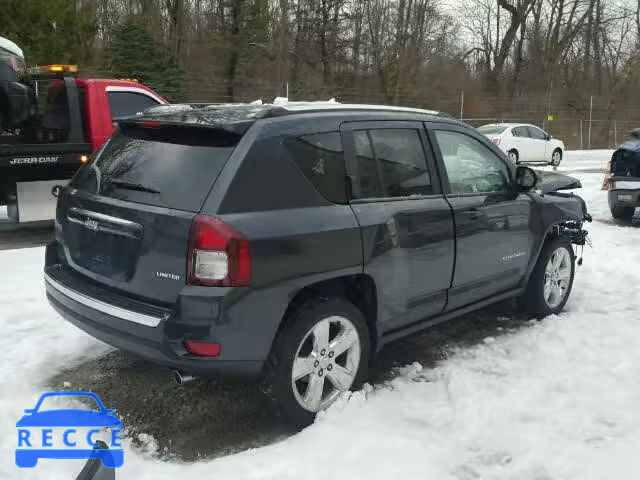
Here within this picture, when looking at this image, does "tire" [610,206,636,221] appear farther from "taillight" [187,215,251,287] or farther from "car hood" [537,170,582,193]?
"taillight" [187,215,251,287]

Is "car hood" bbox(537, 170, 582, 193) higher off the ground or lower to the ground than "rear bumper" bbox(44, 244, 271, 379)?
higher

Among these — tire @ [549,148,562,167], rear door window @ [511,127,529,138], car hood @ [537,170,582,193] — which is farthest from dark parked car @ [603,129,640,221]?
tire @ [549,148,562,167]

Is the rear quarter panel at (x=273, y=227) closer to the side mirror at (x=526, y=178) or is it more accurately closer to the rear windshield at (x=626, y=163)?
the side mirror at (x=526, y=178)

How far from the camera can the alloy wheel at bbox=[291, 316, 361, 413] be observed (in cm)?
352

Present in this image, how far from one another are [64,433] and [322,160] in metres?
2.05

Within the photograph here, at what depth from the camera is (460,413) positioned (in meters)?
3.75

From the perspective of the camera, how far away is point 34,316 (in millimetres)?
5074

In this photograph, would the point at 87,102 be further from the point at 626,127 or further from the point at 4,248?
the point at 626,127

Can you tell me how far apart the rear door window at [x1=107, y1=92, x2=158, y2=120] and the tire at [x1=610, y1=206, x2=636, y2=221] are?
785cm

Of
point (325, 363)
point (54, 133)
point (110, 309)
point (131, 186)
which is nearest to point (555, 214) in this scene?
point (325, 363)

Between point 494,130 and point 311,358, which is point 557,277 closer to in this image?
point 311,358

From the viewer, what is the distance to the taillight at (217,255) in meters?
3.11

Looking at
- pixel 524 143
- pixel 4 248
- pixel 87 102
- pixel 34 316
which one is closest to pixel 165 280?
pixel 34 316

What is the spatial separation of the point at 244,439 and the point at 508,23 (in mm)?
44212
